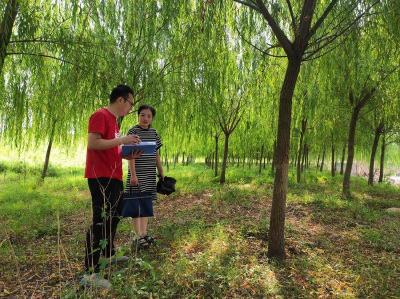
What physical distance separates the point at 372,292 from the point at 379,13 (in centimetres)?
330

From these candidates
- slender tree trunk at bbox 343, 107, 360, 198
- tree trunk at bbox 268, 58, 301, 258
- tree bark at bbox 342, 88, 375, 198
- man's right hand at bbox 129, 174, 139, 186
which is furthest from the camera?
slender tree trunk at bbox 343, 107, 360, 198

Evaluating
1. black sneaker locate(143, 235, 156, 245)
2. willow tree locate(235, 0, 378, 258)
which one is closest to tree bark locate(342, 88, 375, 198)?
willow tree locate(235, 0, 378, 258)

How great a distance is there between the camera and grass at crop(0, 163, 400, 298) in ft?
11.9

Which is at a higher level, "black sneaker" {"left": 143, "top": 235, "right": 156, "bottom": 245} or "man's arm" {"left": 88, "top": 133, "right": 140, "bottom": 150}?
"man's arm" {"left": 88, "top": 133, "right": 140, "bottom": 150}

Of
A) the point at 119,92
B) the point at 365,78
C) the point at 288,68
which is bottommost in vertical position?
the point at 119,92

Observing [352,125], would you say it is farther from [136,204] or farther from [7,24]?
[7,24]

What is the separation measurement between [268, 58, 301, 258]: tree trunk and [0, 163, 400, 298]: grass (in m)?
0.24

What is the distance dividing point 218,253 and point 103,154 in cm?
209

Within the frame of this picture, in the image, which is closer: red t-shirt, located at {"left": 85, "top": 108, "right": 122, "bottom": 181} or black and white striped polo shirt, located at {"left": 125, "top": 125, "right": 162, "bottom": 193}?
red t-shirt, located at {"left": 85, "top": 108, "right": 122, "bottom": 181}

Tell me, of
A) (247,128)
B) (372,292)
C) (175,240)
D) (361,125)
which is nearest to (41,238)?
(175,240)

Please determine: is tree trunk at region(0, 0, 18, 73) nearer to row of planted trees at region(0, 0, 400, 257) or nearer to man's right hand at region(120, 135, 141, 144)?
row of planted trees at region(0, 0, 400, 257)

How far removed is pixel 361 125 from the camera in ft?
52.2

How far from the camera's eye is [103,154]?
358 centimetres

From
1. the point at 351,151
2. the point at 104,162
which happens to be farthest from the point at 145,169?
the point at 351,151
